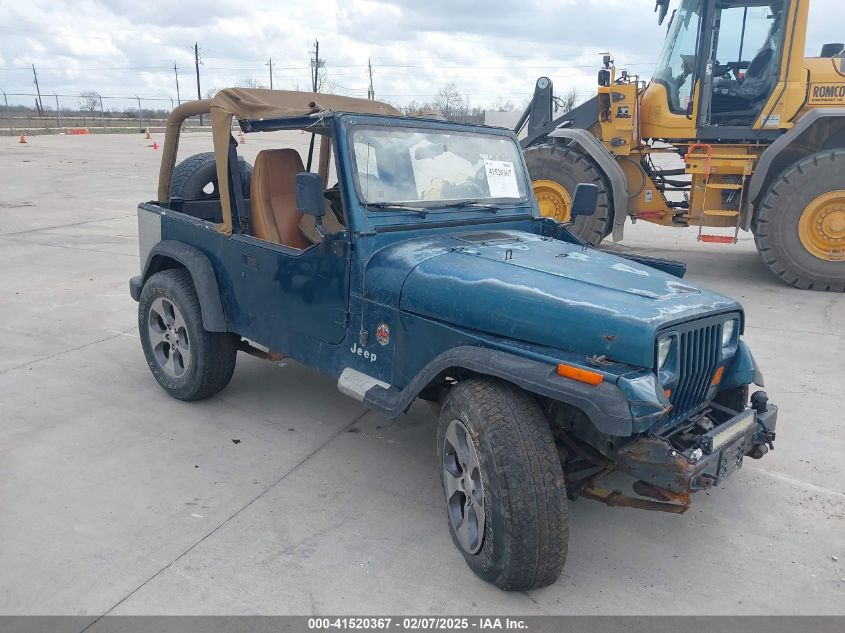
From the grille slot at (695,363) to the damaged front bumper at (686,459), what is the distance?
154mm

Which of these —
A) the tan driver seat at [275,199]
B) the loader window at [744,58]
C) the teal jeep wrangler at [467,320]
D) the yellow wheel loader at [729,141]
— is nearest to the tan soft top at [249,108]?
the teal jeep wrangler at [467,320]

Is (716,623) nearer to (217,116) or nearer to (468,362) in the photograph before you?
(468,362)

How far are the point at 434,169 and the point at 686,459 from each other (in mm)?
2174

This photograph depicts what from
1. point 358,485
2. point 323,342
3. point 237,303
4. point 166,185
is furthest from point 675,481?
point 166,185

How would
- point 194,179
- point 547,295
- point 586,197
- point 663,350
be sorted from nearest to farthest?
point 663,350 → point 547,295 → point 586,197 → point 194,179

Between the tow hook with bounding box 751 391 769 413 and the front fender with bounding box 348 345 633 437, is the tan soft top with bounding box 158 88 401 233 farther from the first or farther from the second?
the tow hook with bounding box 751 391 769 413

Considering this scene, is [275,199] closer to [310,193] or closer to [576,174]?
[310,193]

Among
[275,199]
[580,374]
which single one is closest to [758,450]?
[580,374]

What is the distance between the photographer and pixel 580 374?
8.61 feet

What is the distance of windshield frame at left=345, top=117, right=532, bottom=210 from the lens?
3.66m

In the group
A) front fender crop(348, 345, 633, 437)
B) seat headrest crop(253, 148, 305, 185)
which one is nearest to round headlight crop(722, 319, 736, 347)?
front fender crop(348, 345, 633, 437)

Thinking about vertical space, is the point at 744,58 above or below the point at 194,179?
above

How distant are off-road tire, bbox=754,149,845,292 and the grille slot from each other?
18.3ft

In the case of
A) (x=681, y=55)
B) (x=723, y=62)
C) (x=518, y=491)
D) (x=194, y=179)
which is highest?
(x=681, y=55)
